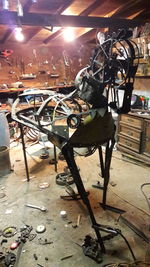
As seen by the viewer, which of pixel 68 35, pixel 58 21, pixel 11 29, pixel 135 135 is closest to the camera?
pixel 135 135

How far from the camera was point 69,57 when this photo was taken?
5.37 meters

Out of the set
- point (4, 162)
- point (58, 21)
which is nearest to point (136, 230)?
point (4, 162)

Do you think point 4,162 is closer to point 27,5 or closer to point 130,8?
point 27,5

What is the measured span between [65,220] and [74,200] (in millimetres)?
316

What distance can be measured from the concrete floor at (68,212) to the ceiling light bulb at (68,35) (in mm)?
2998

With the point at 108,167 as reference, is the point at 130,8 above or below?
above

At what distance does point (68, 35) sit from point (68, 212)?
4.23m

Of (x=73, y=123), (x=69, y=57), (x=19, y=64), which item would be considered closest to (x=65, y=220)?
(x=73, y=123)

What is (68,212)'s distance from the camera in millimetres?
2039

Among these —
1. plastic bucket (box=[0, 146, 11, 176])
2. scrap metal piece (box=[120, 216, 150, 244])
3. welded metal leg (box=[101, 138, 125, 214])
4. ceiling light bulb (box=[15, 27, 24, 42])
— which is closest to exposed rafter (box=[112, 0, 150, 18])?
ceiling light bulb (box=[15, 27, 24, 42])

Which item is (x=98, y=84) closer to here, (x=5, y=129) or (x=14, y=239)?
(x=14, y=239)

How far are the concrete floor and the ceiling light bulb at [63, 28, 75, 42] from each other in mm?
2998

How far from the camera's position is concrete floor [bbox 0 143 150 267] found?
1559mm

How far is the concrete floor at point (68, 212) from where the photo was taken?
1.56 metres
